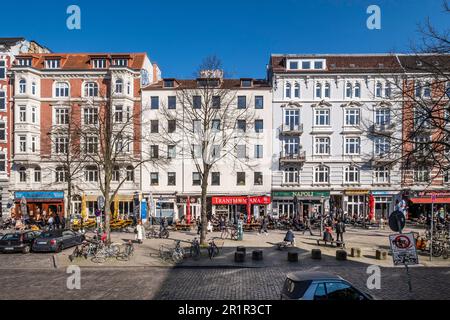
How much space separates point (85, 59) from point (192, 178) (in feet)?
62.7

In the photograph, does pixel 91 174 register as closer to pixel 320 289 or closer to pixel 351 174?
pixel 351 174

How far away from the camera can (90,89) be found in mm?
35938

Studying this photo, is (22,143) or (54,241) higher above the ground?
(22,143)

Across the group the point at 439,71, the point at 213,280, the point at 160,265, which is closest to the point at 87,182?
the point at 160,265

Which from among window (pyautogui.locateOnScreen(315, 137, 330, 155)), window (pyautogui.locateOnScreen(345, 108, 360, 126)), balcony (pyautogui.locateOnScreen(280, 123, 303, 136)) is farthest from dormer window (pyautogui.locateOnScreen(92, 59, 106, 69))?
window (pyautogui.locateOnScreen(345, 108, 360, 126))

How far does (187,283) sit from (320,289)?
6364 mm

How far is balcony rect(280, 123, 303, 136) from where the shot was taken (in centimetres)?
3478

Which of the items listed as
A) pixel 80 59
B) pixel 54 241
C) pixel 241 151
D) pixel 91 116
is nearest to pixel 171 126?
pixel 241 151

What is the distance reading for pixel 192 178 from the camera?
35.5 metres

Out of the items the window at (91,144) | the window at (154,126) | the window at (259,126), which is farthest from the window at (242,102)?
the window at (91,144)

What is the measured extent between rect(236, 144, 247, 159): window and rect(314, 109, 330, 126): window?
8.41 metres

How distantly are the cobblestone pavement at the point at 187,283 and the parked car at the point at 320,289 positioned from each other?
3.05 meters

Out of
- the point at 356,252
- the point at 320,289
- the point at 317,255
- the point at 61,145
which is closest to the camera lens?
the point at 320,289

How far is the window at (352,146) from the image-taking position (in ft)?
116
